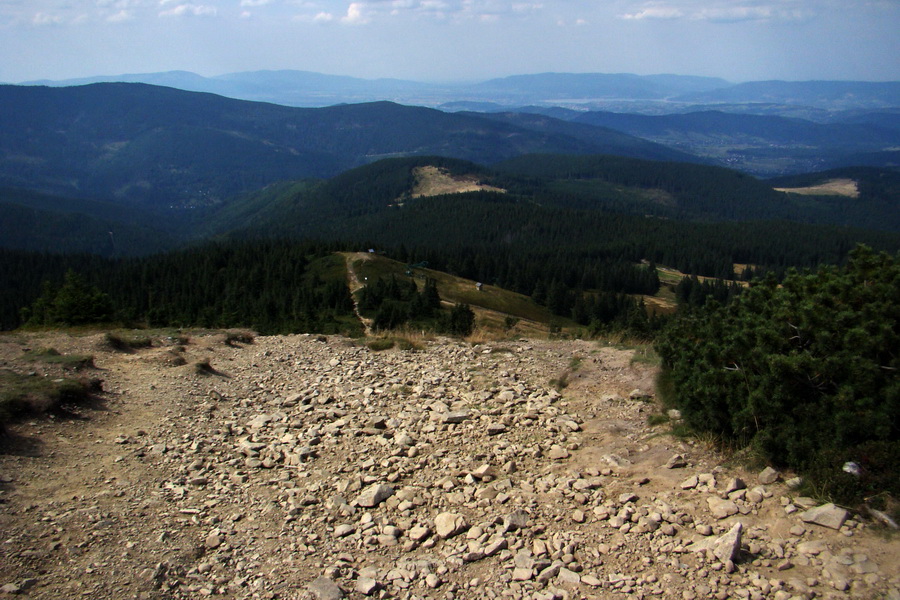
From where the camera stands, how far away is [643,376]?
50.0 feet

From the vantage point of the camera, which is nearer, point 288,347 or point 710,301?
point 710,301

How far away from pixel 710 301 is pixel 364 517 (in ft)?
32.6

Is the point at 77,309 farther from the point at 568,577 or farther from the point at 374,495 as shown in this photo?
the point at 568,577

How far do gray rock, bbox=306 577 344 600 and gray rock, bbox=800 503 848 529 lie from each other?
691 cm

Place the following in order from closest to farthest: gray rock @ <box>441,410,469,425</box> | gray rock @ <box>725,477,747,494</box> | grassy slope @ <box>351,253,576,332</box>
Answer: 1. gray rock @ <box>725,477,747,494</box>
2. gray rock @ <box>441,410,469,425</box>
3. grassy slope @ <box>351,253,576,332</box>

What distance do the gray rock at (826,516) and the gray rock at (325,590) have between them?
6.91 metres

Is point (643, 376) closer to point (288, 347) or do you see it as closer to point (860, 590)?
point (860, 590)

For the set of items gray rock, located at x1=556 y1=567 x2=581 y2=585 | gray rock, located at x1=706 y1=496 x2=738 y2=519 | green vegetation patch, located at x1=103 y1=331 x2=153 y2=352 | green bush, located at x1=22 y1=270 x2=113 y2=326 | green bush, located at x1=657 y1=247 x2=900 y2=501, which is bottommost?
green bush, located at x1=22 y1=270 x2=113 y2=326

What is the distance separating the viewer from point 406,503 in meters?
10.0

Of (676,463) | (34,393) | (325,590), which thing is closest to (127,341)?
(34,393)

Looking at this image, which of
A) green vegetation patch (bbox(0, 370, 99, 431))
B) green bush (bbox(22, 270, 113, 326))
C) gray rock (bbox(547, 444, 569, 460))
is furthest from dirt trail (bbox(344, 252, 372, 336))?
gray rock (bbox(547, 444, 569, 460))

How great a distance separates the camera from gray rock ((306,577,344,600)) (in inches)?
302

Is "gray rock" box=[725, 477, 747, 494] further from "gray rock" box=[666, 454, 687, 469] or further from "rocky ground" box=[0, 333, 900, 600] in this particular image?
"gray rock" box=[666, 454, 687, 469]

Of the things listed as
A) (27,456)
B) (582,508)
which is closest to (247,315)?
(27,456)
